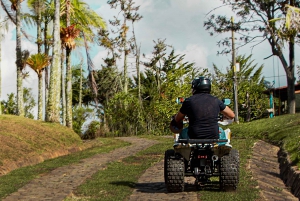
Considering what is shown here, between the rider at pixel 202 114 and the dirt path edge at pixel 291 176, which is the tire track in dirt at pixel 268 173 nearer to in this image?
the dirt path edge at pixel 291 176

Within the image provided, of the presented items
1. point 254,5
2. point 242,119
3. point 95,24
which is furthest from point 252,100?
point 95,24

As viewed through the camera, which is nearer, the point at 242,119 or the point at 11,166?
the point at 11,166

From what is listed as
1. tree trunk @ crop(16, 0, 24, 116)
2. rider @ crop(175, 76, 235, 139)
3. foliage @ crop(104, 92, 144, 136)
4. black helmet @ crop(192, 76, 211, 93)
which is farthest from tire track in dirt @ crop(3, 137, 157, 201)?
foliage @ crop(104, 92, 144, 136)

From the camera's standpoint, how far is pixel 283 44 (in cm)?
3356

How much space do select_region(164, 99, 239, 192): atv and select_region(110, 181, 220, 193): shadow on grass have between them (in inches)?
13.3

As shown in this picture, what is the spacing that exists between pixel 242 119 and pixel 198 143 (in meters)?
36.5

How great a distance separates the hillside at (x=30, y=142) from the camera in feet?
50.0

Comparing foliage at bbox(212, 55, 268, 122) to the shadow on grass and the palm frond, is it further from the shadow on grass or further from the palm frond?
the shadow on grass

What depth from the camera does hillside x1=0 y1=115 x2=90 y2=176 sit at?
15242 mm

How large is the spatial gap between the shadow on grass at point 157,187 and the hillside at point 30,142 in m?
4.14

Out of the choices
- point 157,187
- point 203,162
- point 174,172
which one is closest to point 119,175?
point 157,187

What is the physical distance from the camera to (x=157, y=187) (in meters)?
10.4

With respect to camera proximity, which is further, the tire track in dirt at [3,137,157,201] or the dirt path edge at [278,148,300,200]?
the dirt path edge at [278,148,300,200]

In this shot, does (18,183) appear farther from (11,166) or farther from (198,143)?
(198,143)
